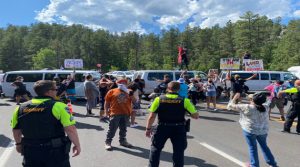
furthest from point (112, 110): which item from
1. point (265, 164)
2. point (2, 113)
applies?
point (2, 113)

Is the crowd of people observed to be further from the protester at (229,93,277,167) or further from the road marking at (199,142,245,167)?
the road marking at (199,142,245,167)

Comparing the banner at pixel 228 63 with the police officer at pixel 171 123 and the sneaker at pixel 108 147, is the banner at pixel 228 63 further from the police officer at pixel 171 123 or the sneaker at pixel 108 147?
the police officer at pixel 171 123

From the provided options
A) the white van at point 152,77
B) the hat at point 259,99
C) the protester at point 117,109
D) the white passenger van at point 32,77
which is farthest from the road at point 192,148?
the white van at point 152,77

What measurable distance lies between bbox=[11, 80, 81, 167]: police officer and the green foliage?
6182 cm

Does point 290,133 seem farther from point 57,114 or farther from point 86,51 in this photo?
point 86,51

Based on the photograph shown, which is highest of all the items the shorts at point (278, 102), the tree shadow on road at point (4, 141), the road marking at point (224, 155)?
the shorts at point (278, 102)

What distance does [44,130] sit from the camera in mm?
3889

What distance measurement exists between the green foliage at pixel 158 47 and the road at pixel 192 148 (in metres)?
54.7

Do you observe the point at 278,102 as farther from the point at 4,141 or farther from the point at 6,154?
the point at 6,154

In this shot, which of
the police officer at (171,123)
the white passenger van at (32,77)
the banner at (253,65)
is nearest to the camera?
the police officer at (171,123)

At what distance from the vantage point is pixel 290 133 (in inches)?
405

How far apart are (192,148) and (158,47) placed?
89.5 meters

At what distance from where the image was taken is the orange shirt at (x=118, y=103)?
7.81 metres

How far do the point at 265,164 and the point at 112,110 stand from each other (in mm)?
3542
